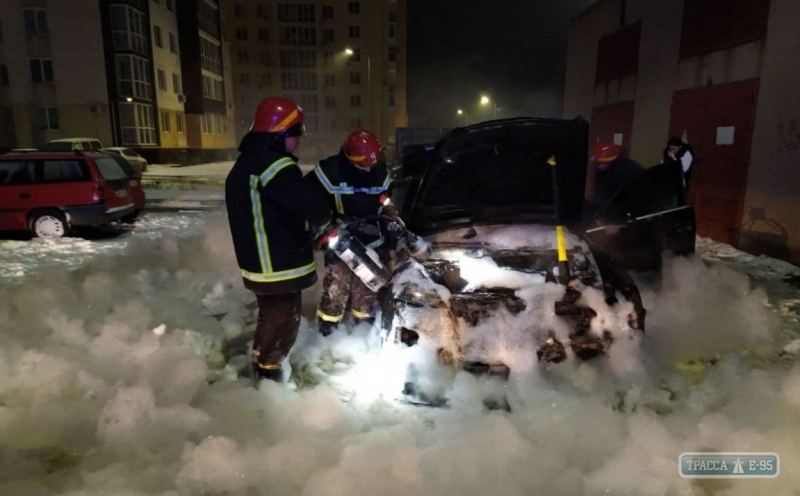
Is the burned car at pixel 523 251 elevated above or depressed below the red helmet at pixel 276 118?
below

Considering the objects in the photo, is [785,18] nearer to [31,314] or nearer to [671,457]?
[671,457]

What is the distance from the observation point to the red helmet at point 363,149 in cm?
414

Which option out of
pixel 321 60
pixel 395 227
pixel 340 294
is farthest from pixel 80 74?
pixel 395 227

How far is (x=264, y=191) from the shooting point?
3.19 metres

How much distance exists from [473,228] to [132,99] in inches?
1311

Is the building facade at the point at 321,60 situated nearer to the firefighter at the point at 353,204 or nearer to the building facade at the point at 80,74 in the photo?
the building facade at the point at 80,74

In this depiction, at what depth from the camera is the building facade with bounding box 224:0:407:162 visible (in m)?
58.3

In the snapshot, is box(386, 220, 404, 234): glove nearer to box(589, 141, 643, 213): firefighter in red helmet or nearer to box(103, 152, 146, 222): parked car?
box(589, 141, 643, 213): firefighter in red helmet

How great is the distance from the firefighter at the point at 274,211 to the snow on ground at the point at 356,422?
794 mm

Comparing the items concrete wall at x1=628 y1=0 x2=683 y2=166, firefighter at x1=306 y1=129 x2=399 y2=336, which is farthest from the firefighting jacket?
concrete wall at x1=628 y1=0 x2=683 y2=166

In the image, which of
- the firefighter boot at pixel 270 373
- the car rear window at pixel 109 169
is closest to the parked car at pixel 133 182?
the car rear window at pixel 109 169

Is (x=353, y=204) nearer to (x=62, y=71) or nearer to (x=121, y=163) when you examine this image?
(x=121, y=163)

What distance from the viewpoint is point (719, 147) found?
902 cm

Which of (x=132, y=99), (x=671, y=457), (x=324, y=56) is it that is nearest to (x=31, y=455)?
(x=671, y=457)
